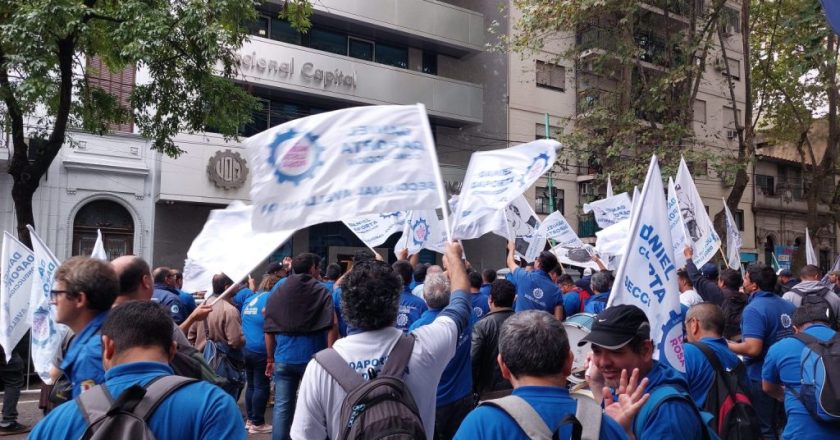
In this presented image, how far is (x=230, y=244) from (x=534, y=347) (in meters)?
2.68

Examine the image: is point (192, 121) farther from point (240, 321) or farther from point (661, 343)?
point (661, 343)

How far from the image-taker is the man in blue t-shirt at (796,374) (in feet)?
14.4

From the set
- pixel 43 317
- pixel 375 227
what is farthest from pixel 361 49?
pixel 43 317

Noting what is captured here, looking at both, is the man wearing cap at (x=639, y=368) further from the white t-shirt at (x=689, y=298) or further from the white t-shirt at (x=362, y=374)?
the white t-shirt at (x=689, y=298)

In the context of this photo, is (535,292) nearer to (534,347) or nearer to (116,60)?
(534,347)

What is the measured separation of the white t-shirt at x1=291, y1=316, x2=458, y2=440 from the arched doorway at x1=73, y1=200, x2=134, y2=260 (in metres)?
17.7

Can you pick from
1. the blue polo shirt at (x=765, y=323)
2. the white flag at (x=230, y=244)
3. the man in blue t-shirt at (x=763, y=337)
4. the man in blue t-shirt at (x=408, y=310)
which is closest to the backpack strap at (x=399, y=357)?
the white flag at (x=230, y=244)

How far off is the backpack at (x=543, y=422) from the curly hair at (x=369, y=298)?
40.9 inches

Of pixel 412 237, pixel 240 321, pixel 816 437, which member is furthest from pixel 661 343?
pixel 412 237

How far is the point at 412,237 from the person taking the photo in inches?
420

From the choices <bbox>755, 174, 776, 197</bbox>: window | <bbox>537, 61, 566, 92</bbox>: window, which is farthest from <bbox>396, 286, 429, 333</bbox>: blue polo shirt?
<bbox>755, 174, 776, 197</bbox>: window

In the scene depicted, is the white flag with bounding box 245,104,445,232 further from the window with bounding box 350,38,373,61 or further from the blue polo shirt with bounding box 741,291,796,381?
the window with bounding box 350,38,373,61

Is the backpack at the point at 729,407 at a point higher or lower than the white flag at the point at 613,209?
lower

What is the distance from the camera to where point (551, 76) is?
29094 millimetres
